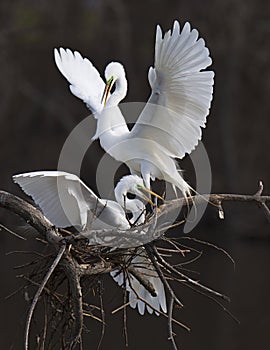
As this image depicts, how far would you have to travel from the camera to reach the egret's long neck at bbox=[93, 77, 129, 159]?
4.32 metres

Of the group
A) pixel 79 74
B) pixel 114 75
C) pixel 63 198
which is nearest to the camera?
pixel 63 198

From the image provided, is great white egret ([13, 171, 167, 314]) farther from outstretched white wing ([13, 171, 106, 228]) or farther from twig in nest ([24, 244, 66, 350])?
twig in nest ([24, 244, 66, 350])

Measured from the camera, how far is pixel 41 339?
3.15 meters

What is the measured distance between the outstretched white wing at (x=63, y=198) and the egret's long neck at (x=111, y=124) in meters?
0.80

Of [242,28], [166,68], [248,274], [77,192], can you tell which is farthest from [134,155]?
[242,28]

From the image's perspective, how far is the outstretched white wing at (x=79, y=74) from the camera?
4.54 m

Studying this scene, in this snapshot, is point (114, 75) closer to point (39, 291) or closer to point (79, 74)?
point (79, 74)

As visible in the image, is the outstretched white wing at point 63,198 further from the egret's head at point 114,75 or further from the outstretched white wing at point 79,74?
the outstretched white wing at point 79,74

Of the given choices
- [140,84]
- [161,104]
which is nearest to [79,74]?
[161,104]

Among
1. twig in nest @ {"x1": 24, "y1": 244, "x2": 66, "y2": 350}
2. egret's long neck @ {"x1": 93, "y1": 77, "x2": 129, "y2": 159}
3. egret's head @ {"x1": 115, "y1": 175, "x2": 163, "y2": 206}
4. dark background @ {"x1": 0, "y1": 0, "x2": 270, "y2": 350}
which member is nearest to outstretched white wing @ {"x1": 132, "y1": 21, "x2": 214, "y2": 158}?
egret's long neck @ {"x1": 93, "y1": 77, "x2": 129, "y2": 159}

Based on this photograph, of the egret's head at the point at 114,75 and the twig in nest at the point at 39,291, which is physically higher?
the egret's head at the point at 114,75

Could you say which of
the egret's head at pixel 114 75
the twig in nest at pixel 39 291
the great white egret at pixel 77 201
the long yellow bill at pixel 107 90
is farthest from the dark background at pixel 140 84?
the twig in nest at pixel 39 291

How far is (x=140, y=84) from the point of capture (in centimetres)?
1397

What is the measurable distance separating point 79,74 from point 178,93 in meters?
0.84
